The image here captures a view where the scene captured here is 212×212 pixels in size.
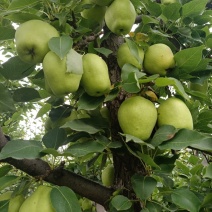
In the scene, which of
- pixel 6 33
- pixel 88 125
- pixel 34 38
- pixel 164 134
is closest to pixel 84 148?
pixel 88 125

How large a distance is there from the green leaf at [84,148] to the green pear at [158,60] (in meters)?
0.26

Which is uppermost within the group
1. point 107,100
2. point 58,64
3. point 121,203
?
point 58,64

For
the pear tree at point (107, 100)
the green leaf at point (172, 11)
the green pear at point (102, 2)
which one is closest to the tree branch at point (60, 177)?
the pear tree at point (107, 100)

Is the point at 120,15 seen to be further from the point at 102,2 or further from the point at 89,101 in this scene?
the point at 89,101

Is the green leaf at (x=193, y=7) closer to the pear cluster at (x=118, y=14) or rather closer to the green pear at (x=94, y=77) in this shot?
the pear cluster at (x=118, y=14)

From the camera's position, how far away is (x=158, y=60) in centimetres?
97

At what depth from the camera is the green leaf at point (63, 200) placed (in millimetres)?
836

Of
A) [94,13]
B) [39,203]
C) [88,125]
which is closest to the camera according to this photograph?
[39,203]

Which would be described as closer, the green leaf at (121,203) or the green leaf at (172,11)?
the green leaf at (121,203)

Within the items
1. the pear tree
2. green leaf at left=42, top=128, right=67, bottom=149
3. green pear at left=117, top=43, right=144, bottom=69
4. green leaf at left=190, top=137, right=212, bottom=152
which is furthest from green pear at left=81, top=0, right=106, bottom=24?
green leaf at left=190, top=137, right=212, bottom=152


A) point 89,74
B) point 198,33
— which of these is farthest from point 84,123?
point 198,33

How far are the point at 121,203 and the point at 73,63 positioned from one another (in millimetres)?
375

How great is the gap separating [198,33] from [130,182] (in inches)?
21.1

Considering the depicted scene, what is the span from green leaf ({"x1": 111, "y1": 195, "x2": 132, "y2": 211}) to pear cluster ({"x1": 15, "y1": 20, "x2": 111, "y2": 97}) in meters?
0.27
